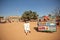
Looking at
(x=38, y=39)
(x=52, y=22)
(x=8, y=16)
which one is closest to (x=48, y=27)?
(x=52, y=22)

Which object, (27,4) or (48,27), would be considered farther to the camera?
(48,27)

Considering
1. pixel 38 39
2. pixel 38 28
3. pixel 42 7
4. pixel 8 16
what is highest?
pixel 42 7

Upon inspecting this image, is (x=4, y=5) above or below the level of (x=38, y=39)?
above

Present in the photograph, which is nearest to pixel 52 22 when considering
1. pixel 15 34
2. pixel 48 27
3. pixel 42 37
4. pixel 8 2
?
pixel 48 27

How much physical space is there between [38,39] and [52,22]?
0.47 metres

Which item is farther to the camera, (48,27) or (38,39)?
(48,27)

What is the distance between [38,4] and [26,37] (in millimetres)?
705

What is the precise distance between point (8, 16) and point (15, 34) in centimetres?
41

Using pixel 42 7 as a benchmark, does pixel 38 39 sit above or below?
below

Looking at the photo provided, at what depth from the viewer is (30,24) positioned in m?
2.85

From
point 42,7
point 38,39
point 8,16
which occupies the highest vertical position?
point 42,7

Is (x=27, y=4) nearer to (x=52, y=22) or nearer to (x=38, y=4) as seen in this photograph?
(x=38, y=4)

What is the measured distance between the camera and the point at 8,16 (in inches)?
109

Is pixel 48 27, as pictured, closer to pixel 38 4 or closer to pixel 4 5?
pixel 38 4
